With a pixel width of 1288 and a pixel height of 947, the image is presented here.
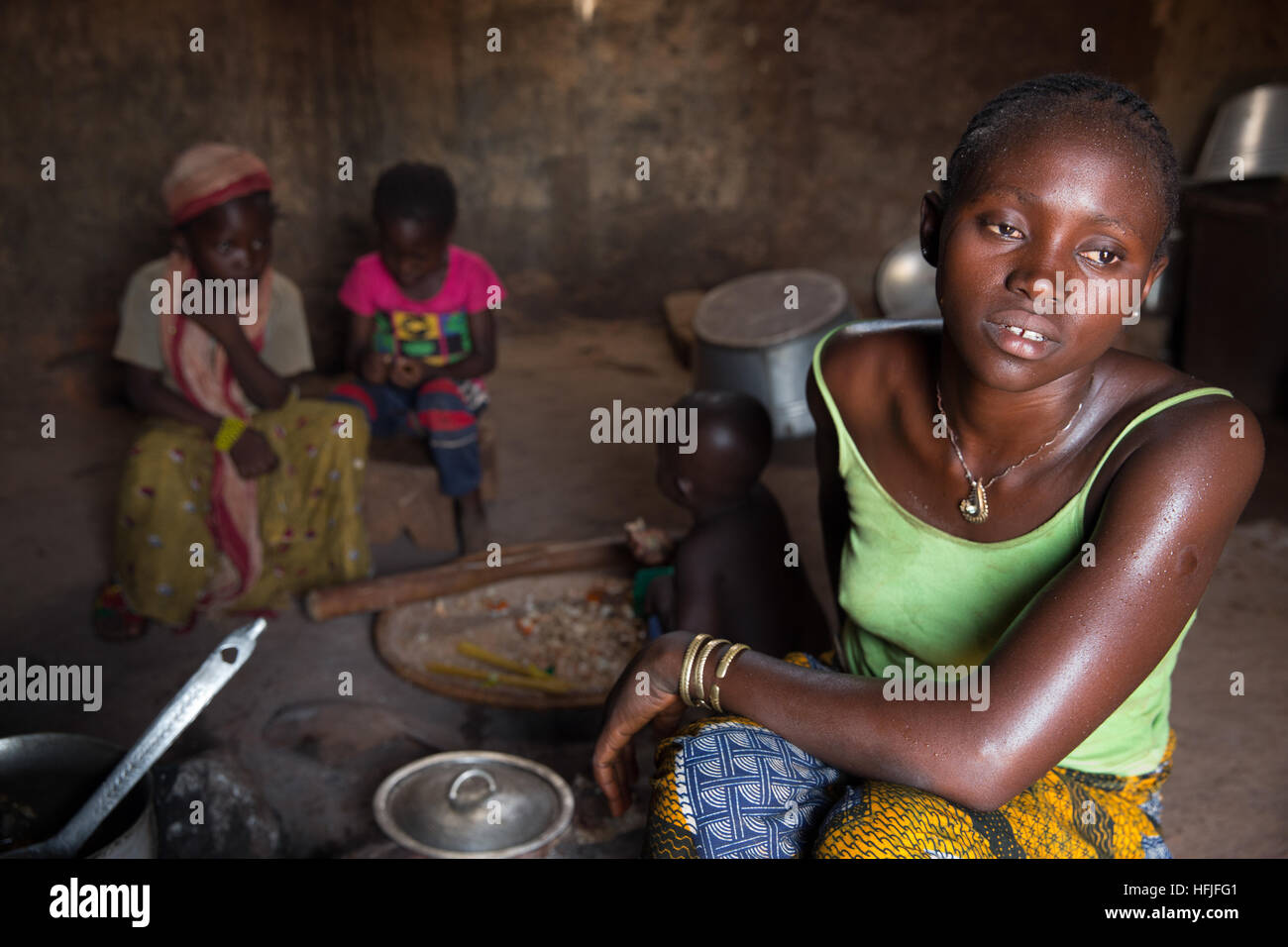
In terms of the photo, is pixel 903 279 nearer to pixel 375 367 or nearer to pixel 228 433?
pixel 375 367

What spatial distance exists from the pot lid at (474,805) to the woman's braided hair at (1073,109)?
1.39 metres

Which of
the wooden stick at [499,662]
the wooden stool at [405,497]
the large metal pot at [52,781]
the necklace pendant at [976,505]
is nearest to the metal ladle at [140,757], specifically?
the large metal pot at [52,781]

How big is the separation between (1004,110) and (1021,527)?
0.53m

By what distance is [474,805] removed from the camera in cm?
213

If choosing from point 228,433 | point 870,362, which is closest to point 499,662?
point 228,433

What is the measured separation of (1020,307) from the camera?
129 centimetres

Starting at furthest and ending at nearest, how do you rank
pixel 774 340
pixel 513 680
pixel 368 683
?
pixel 774 340, pixel 368 683, pixel 513 680

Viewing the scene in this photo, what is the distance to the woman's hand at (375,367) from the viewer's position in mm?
3602

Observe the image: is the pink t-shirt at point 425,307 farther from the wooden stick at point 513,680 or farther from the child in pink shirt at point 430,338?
the wooden stick at point 513,680

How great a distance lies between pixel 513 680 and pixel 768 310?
7.21 feet

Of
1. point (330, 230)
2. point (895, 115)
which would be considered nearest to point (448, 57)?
point (330, 230)

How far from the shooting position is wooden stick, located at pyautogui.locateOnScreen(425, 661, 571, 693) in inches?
107

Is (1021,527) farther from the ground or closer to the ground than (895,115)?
closer to the ground
